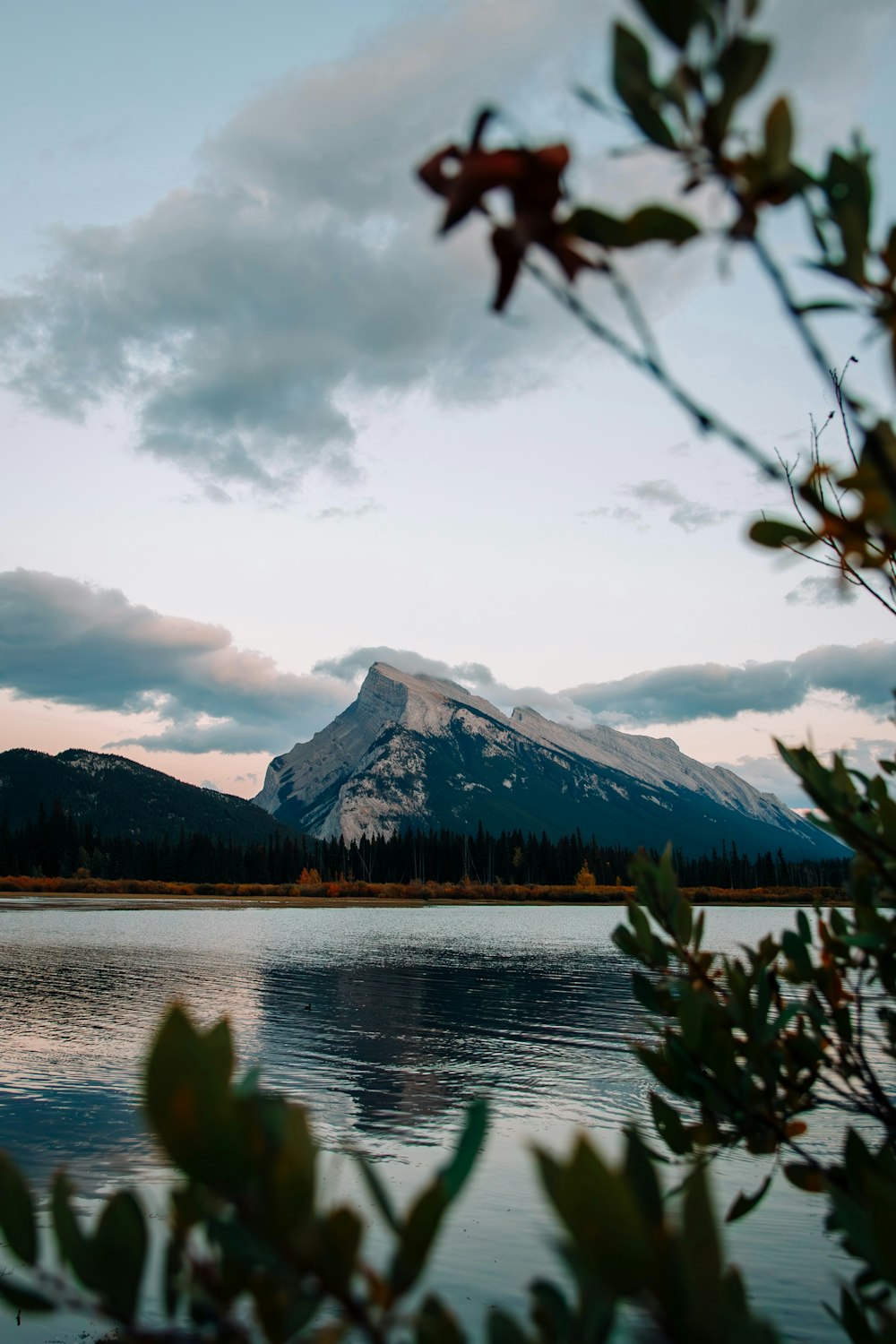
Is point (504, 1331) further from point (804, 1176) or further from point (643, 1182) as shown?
point (804, 1176)

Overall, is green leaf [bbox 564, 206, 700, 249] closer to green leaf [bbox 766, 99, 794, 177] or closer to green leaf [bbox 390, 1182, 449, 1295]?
green leaf [bbox 766, 99, 794, 177]

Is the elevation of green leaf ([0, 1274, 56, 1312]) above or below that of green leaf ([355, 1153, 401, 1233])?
below

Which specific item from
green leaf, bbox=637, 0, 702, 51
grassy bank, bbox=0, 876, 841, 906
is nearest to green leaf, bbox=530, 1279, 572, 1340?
green leaf, bbox=637, 0, 702, 51

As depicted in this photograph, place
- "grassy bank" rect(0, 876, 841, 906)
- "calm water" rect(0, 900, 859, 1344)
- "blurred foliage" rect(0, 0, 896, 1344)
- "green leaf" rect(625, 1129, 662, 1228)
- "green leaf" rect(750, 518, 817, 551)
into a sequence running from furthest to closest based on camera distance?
"grassy bank" rect(0, 876, 841, 906)
"calm water" rect(0, 900, 859, 1344)
"green leaf" rect(750, 518, 817, 551)
"green leaf" rect(625, 1129, 662, 1228)
"blurred foliage" rect(0, 0, 896, 1344)

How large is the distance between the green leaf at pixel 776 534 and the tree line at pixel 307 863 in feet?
537

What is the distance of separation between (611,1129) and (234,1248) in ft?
47.2

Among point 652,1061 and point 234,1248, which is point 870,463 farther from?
point 652,1061

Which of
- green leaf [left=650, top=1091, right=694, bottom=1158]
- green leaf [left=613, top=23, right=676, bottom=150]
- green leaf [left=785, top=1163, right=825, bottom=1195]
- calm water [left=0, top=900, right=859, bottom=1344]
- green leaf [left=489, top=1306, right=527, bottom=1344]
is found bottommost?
calm water [left=0, top=900, right=859, bottom=1344]

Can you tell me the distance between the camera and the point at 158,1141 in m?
1.07

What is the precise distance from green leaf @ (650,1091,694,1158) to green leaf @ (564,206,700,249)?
287 cm

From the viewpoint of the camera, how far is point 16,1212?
1385 mm

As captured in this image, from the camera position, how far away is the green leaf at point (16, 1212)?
1.36 metres

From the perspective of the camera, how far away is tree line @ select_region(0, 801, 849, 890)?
160000 millimetres

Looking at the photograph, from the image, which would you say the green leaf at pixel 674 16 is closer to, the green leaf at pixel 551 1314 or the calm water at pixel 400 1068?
the calm water at pixel 400 1068
